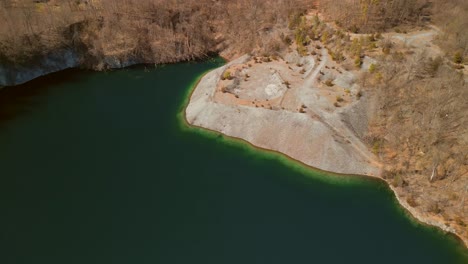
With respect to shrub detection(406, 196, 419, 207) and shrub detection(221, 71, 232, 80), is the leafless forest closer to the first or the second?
shrub detection(406, 196, 419, 207)

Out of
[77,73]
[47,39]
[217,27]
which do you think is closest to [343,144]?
[217,27]

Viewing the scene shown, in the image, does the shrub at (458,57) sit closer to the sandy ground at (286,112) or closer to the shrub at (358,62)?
the shrub at (358,62)

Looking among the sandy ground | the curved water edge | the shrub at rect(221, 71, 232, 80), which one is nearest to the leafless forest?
the curved water edge

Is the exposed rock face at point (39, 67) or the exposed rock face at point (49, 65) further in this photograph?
the exposed rock face at point (49, 65)

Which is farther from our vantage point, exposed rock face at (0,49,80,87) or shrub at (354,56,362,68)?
exposed rock face at (0,49,80,87)

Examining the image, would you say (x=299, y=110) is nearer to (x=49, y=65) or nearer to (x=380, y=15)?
(x=380, y=15)

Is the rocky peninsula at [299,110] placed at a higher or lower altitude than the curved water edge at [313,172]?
higher

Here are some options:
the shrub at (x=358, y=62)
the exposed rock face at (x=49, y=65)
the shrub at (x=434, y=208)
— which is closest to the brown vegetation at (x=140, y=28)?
the exposed rock face at (x=49, y=65)

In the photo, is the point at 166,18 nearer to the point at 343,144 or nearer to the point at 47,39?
the point at 47,39
